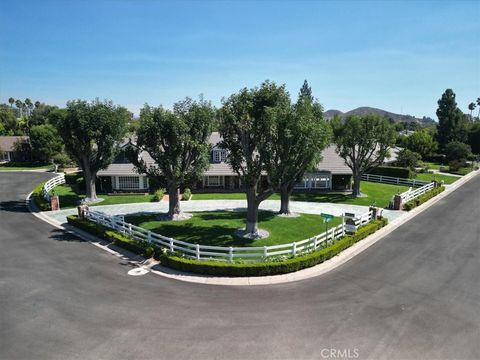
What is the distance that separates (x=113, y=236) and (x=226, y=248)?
30.9ft

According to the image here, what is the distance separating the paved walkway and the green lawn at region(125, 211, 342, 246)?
221 centimetres

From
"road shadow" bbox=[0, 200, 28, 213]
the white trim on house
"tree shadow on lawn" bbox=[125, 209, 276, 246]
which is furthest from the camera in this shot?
the white trim on house

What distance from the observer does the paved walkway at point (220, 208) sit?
31.2 meters

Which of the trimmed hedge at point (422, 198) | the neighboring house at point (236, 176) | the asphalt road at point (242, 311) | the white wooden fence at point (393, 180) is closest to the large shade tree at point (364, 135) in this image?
the neighboring house at point (236, 176)

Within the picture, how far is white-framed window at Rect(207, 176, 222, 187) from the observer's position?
4338 cm

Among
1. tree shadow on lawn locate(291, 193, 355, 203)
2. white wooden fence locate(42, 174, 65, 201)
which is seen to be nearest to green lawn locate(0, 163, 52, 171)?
white wooden fence locate(42, 174, 65, 201)

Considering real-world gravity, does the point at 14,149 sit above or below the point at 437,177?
above

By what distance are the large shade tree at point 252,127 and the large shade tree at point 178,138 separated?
3.67m

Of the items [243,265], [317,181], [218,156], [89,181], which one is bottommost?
[243,265]

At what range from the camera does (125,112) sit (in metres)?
34.7

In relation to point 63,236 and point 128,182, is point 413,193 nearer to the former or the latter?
point 128,182

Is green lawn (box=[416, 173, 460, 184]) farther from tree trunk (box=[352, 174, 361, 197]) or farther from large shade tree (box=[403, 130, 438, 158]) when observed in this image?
tree trunk (box=[352, 174, 361, 197])

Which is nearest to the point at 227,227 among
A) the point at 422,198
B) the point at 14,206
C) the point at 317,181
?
the point at 317,181

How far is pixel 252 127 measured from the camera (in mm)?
21828
